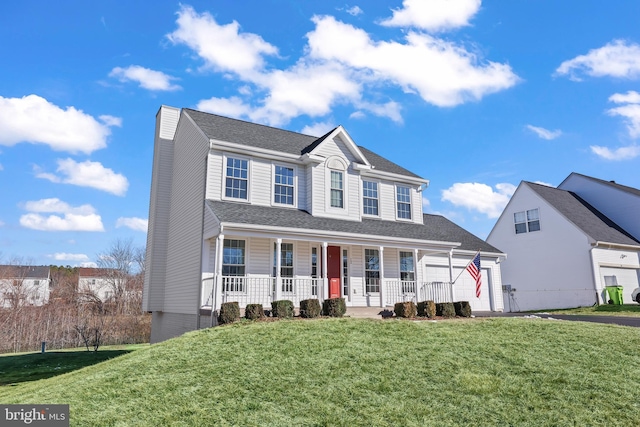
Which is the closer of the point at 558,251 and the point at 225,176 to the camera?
the point at 225,176

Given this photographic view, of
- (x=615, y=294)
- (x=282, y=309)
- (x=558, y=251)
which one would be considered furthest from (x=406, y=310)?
(x=615, y=294)

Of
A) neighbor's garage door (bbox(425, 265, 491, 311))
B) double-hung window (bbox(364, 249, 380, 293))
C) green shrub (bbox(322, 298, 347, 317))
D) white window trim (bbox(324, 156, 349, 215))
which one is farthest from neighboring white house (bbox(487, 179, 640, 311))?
green shrub (bbox(322, 298, 347, 317))

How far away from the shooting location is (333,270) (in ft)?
52.7

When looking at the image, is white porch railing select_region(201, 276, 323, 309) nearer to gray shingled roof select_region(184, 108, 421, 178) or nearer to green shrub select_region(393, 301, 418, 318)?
green shrub select_region(393, 301, 418, 318)

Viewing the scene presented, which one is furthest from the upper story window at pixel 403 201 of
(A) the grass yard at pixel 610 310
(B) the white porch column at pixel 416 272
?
(A) the grass yard at pixel 610 310

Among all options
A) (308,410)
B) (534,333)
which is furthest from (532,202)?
(308,410)

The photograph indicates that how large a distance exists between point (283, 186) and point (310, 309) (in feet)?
18.2

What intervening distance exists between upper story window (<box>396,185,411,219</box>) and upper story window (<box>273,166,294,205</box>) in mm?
5419

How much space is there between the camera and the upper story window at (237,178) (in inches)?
593

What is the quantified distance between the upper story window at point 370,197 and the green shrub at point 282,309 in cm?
694

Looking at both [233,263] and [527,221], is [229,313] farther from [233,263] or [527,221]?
[527,221]

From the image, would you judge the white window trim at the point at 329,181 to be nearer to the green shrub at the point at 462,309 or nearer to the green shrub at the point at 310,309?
the green shrub at the point at 310,309

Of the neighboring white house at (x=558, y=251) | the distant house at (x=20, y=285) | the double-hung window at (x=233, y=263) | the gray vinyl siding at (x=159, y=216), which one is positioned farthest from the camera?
the distant house at (x=20, y=285)

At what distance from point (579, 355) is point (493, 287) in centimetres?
1254
